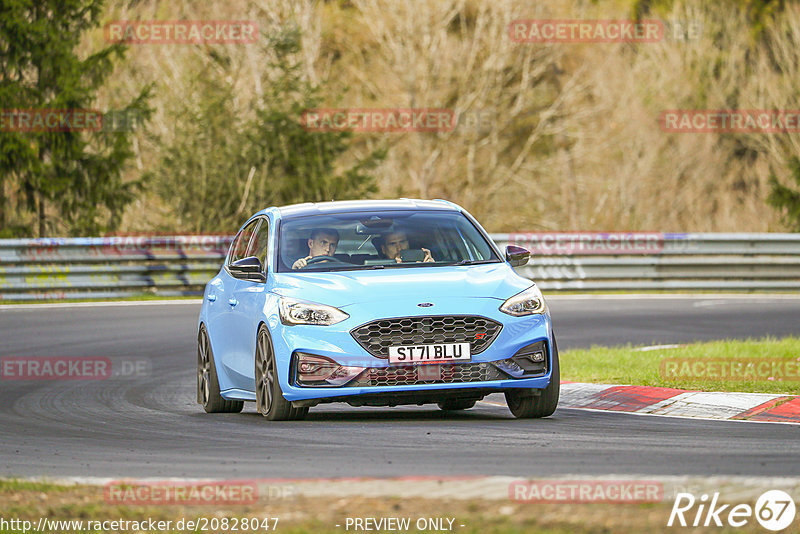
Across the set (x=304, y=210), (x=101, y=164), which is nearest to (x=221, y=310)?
(x=304, y=210)

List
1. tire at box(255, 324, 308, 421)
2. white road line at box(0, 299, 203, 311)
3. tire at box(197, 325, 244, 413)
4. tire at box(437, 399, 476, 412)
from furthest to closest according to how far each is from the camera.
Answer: white road line at box(0, 299, 203, 311) < tire at box(197, 325, 244, 413) < tire at box(437, 399, 476, 412) < tire at box(255, 324, 308, 421)

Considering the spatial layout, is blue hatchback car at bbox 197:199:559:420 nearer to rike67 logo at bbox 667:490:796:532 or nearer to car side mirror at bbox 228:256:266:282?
car side mirror at bbox 228:256:266:282

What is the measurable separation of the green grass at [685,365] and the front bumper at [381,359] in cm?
262

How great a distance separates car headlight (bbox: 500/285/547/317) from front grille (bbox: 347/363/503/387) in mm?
467

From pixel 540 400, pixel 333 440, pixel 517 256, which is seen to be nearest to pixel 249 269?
pixel 517 256

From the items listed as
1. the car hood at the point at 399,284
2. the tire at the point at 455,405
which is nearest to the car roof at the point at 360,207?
the car hood at the point at 399,284

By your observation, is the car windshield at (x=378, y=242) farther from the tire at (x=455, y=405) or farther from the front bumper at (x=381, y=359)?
the tire at (x=455, y=405)

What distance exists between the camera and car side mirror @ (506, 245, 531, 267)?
10938 millimetres

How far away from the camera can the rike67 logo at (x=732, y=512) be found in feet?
18.9

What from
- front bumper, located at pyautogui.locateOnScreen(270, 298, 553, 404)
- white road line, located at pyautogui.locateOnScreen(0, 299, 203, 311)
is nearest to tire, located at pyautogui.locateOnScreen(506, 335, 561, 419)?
front bumper, located at pyautogui.locateOnScreen(270, 298, 553, 404)

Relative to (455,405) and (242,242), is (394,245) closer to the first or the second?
(455,405)

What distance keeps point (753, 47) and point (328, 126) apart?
98.7 feet

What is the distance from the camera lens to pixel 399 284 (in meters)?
10.0

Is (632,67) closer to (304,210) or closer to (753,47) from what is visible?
(753,47)
